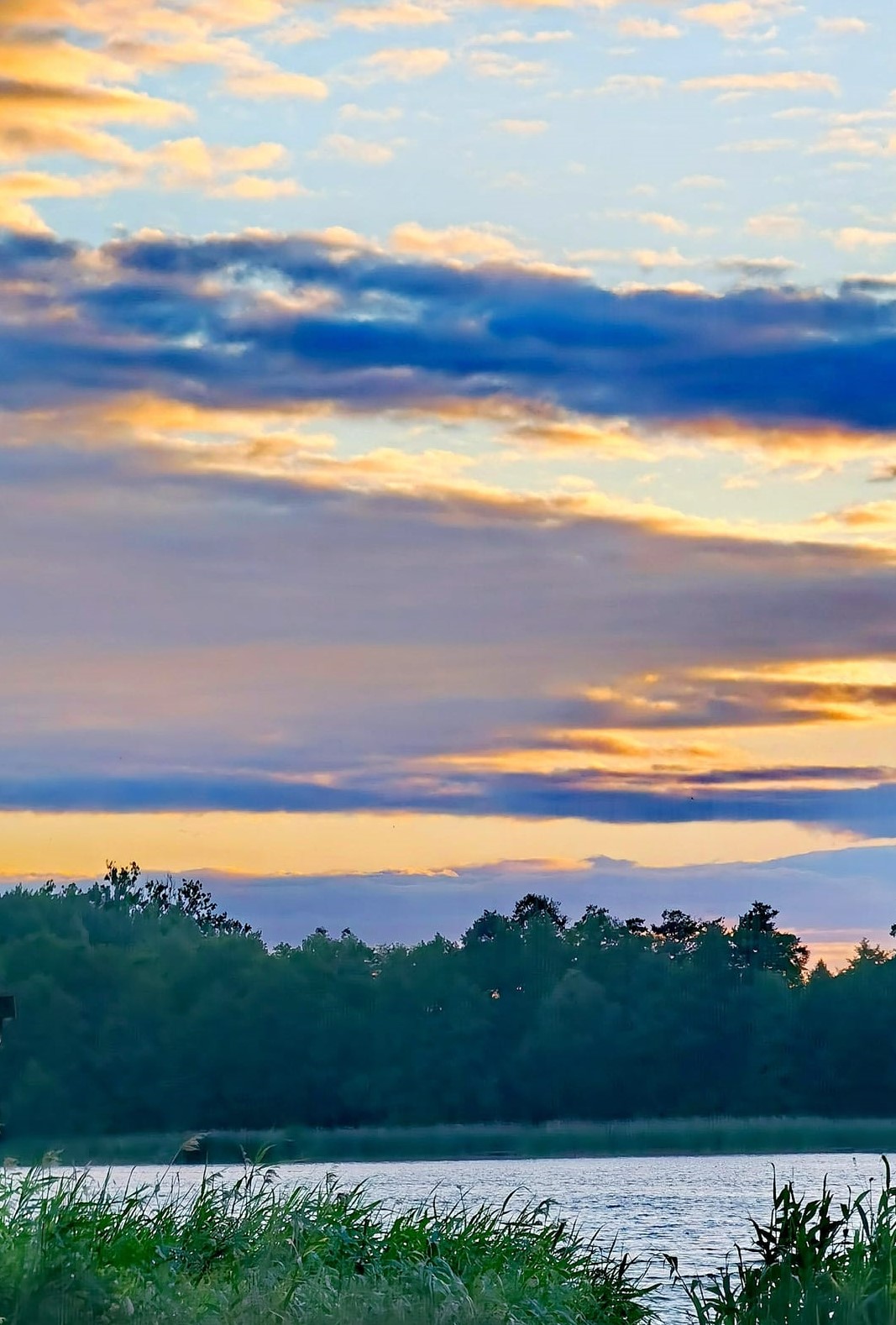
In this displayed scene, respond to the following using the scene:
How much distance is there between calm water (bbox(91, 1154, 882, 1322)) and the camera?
165 feet

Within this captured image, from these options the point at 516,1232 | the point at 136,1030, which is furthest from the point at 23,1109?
the point at 516,1232

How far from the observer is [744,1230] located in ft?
186

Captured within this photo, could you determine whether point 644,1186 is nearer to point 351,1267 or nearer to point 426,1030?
point 426,1030

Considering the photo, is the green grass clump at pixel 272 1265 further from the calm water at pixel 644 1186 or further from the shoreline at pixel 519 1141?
the shoreline at pixel 519 1141

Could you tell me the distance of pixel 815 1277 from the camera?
13.6 meters

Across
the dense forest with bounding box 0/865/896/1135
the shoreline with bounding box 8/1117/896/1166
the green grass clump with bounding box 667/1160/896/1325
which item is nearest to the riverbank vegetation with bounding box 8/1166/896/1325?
the green grass clump with bounding box 667/1160/896/1325

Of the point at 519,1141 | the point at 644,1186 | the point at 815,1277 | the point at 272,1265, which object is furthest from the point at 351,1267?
the point at 519,1141

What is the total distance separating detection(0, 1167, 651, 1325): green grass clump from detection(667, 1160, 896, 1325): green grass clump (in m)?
3.83

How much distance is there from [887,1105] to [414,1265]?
114 meters

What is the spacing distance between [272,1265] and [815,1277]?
5958 mm

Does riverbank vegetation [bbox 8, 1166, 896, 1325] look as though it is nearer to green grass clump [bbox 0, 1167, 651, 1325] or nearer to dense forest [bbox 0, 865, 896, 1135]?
green grass clump [bbox 0, 1167, 651, 1325]

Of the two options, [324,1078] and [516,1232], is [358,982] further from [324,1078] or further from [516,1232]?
[516,1232]

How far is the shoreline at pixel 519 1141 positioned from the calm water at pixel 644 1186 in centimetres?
391

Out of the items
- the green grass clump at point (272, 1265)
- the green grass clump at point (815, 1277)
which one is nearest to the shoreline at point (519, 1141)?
the green grass clump at point (272, 1265)
